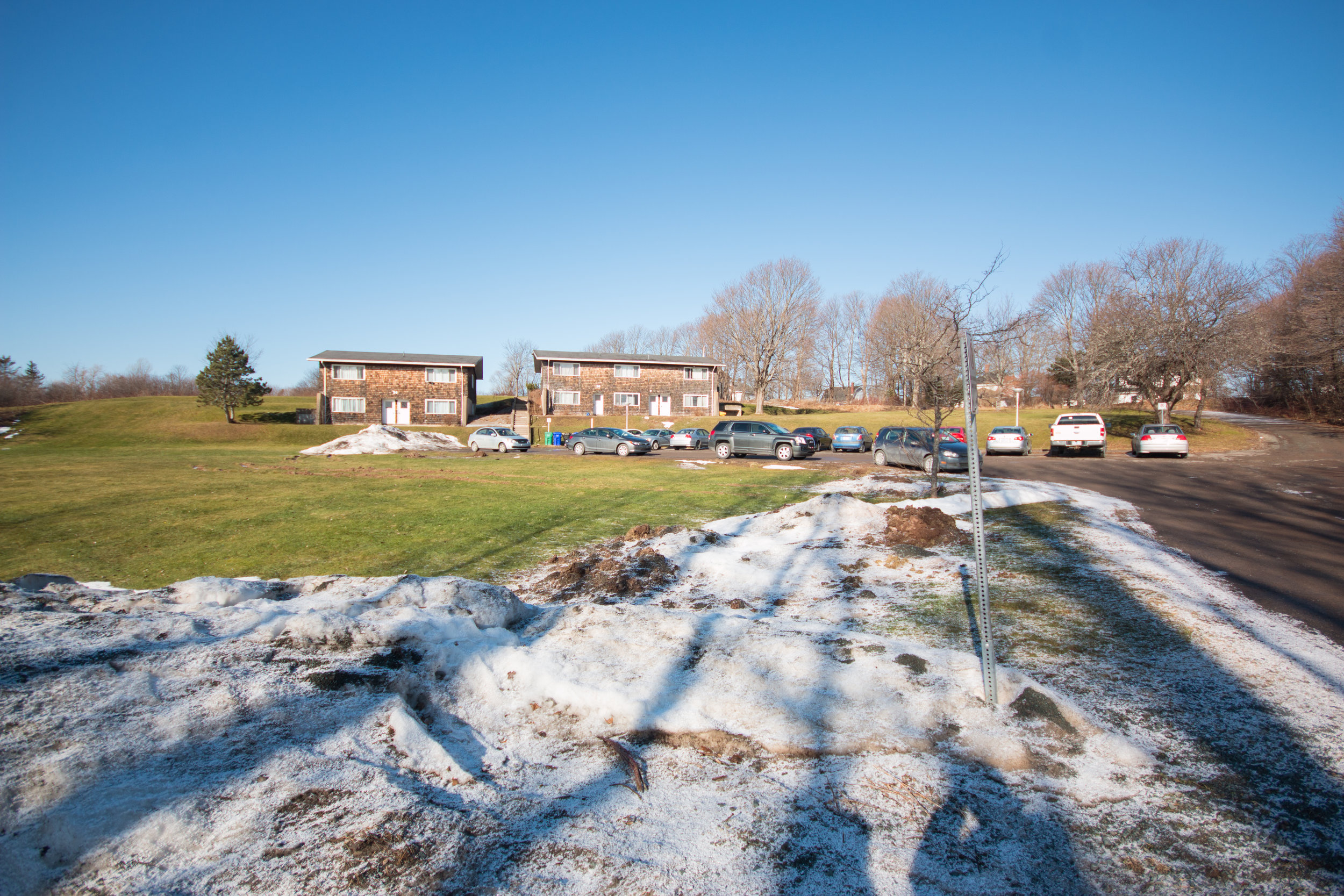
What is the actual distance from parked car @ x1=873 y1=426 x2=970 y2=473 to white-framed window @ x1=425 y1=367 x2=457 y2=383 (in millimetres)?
40764

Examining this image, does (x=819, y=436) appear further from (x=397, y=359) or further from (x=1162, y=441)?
(x=397, y=359)

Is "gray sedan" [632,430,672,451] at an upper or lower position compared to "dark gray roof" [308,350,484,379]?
lower

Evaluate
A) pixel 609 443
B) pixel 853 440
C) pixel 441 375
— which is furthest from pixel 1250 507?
pixel 441 375

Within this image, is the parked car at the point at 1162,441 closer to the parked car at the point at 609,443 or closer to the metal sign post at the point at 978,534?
the parked car at the point at 609,443

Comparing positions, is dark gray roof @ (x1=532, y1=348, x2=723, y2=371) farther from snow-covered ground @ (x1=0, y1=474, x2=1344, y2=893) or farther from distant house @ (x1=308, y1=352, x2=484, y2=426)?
snow-covered ground @ (x1=0, y1=474, x2=1344, y2=893)

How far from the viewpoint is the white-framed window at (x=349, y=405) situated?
53938mm

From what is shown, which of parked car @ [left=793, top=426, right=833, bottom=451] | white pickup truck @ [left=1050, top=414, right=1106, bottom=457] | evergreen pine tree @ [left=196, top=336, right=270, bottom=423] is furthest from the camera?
evergreen pine tree @ [left=196, top=336, right=270, bottom=423]

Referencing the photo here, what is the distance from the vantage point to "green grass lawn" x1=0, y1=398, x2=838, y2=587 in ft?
29.9

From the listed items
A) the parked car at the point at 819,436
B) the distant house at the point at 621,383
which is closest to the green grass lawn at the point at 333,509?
the parked car at the point at 819,436

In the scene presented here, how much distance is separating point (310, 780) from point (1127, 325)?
4801cm

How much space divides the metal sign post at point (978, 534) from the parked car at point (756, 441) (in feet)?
80.7

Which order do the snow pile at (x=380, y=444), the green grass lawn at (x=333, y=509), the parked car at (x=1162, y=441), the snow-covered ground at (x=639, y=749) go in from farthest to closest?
Result: the snow pile at (x=380, y=444), the parked car at (x=1162, y=441), the green grass lawn at (x=333, y=509), the snow-covered ground at (x=639, y=749)

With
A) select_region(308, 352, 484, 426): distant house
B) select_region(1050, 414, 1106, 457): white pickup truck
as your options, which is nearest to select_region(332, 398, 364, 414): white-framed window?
select_region(308, 352, 484, 426): distant house

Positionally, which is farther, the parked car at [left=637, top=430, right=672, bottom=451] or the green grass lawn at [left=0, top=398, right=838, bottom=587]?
the parked car at [left=637, top=430, right=672, bottom=451]
